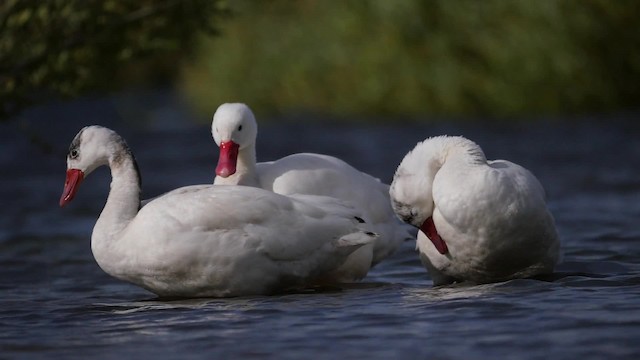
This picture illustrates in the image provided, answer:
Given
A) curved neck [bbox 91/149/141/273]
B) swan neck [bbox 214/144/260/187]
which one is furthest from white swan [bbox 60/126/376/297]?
swan neck [bbox 214/144/260/187]

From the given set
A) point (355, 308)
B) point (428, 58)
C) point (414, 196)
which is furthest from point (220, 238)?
point (428, 58)

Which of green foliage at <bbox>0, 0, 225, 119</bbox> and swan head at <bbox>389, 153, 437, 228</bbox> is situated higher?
green foliage at <bbox>0, 0, 225, 119</bbox>

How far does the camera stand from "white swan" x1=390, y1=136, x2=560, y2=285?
28.6 ft

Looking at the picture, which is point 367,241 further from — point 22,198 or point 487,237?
point 22,198

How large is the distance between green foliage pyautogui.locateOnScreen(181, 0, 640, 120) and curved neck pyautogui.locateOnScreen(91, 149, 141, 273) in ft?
44.7

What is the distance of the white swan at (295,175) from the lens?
10078 millimetres

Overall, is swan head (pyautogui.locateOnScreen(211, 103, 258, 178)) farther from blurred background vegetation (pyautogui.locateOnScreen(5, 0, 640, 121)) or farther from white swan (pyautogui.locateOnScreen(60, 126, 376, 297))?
blurred background vegetation (pyautogui.locateOnScreen(5, 0, 640, 121))

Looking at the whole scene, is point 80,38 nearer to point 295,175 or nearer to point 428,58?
point 295,175

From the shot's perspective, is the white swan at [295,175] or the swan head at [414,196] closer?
the swan head at [414,196]

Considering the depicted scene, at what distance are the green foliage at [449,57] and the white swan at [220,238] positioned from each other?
45.6 feet

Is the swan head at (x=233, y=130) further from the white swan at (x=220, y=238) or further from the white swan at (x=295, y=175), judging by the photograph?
the white swan at (x=220, y=238)

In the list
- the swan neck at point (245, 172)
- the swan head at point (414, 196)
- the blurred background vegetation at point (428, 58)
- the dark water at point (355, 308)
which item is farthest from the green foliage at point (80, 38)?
the blurred background vegetation at point (428, 58)

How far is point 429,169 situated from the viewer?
9148 millimetres

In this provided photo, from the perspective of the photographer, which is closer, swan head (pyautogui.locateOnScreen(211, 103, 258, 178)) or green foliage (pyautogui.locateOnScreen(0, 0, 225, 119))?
swan head (pyautogui.locateOnScreen(211, 103, 258, 178))
